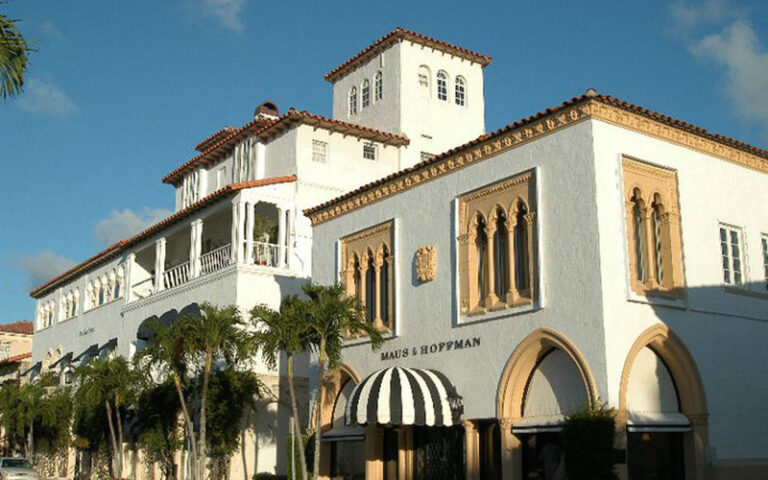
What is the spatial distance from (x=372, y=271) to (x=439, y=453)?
20.2ft

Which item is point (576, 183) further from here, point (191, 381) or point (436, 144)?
point (436, 144)

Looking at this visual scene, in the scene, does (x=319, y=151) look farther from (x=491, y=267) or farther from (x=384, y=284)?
(x=491, y=267)

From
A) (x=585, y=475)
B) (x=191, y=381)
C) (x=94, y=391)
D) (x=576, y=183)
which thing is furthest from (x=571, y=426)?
(x=94, y=391)

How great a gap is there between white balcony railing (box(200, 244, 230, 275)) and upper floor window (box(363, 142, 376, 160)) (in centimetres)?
764

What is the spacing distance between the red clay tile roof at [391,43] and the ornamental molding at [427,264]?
17492 mm

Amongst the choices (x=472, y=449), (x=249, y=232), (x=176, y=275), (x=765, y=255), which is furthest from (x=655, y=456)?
(x=176, y=275)

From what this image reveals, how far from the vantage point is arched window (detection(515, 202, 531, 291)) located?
21.1 m

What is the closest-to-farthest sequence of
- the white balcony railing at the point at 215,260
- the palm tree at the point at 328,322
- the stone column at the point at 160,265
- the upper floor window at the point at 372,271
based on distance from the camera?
1. the palm tree at the point at 328,322
2. the upper floor window at the point at 372,271
3. the white balcony railing at the point at 215,260
4. the stone column at the point at 160,265

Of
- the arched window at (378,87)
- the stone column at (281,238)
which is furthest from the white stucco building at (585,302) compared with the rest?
the arched window at (378,87)

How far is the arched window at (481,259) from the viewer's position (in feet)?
73.2

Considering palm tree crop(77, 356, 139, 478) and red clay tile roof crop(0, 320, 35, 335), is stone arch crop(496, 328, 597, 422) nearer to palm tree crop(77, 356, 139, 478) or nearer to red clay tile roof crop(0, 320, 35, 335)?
palm tree crop(77, 356, 139, 478)

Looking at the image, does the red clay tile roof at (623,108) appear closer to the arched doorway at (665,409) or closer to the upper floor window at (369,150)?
the arched doorway at (665,409)

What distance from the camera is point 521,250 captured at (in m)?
21.4

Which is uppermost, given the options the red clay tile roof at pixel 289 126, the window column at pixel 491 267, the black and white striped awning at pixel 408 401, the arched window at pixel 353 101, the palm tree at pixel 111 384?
the arched window at pixel 353 101
